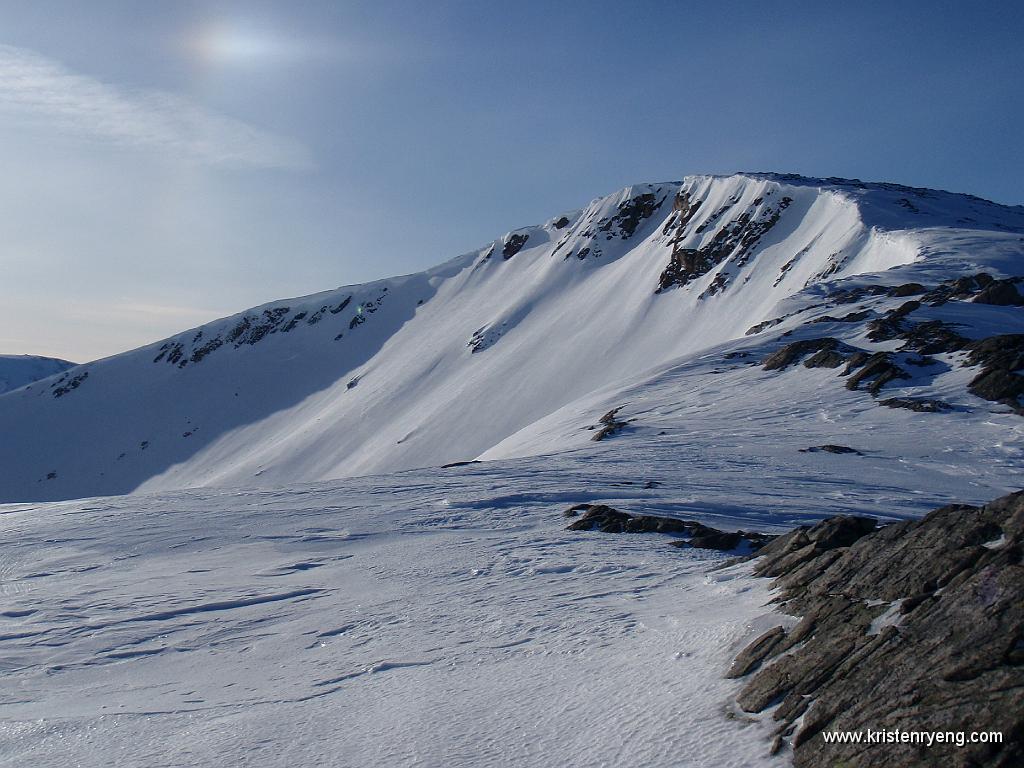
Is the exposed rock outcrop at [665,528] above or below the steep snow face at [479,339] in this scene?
below

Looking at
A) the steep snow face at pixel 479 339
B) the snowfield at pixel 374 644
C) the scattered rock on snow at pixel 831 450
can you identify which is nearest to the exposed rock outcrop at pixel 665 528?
the snowfield at pixel 374 644

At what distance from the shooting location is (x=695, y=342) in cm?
5331

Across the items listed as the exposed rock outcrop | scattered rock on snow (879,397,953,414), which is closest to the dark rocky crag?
the exposed rock outcrop

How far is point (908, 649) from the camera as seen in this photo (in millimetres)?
5277

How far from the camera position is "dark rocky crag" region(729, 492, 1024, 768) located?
Result: 4527mm

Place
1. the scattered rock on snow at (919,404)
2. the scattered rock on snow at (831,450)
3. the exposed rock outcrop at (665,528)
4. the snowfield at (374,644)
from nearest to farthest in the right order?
the snowfield at (374,644) → the exposed rock outcrop at (665,528) → the scattered rock on snow at (831,450) → the scattered rock on snow at (919,404)

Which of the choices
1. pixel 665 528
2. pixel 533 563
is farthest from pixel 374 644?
pixel 665 528

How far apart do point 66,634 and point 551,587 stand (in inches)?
240

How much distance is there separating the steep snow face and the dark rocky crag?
67.2ft

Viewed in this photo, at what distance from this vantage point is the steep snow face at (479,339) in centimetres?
5125

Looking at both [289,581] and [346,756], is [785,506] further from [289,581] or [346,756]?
[346,756]

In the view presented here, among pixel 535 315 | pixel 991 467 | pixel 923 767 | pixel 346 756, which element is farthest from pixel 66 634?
pixel 535 315

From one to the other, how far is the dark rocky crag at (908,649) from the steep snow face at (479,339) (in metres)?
20.5

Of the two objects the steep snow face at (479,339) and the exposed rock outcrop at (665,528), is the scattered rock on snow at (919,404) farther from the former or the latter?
the exposed rock outcrop at (665,528)
